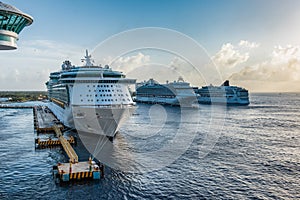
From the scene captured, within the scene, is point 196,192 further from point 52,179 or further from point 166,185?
point 52,179

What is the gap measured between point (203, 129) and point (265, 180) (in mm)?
26458

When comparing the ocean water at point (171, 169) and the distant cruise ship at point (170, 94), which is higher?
the distant cruise ship at point (170, 94)

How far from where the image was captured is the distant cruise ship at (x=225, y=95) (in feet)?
374

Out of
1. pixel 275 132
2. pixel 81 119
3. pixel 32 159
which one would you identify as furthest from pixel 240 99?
pixel 32 159

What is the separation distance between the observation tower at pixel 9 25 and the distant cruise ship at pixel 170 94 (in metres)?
86.2

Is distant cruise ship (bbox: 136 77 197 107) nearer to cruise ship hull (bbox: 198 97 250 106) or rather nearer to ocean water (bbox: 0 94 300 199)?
cruise ship hull (bbox: 198 97 250 106)

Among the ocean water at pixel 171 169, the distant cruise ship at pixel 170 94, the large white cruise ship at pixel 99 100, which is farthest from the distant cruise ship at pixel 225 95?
the large white cruise ship at pixel 99 100

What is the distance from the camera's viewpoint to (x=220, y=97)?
395 ft

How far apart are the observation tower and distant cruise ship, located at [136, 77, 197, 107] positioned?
8623 cm

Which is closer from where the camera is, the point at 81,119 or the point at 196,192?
the point at 196,192

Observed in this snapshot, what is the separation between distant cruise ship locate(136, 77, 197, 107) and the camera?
104 m

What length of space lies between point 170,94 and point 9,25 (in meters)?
99.7

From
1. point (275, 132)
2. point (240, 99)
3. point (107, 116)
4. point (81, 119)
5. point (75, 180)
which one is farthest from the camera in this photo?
point (240, 99)

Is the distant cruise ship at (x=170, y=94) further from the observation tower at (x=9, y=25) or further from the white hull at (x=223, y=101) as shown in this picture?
the observation tower at (x=9, y=25)
